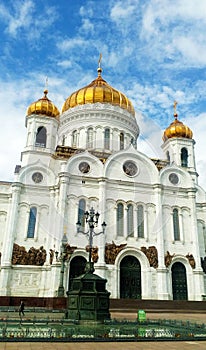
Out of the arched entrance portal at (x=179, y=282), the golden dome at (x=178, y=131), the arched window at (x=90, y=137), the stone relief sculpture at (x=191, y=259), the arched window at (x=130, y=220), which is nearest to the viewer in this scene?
the arched entrance portal at (x=179, y=282)

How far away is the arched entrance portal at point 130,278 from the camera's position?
25.5 meters

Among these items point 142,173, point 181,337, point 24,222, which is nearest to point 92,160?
point 142,173

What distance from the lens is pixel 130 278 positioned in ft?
85.0

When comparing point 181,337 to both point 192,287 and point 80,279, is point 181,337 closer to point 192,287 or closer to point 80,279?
point 80,279

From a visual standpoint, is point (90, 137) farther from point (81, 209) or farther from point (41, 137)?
point (81, 209)

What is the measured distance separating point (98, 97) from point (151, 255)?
59.4 ft

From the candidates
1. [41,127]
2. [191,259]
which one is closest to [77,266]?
[191,259]

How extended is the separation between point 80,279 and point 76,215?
14009 millimetres

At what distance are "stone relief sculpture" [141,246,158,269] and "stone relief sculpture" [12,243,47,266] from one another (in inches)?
325

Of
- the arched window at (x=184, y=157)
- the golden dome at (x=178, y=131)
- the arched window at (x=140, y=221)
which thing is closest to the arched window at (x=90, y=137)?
the golden dome at (x=178, y=131)

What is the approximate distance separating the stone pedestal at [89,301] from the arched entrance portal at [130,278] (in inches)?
553

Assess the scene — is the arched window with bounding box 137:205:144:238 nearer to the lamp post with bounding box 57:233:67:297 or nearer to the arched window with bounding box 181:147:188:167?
the lamp post with bounding box 57:233:67:297

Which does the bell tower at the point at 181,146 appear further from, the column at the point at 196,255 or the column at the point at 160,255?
the column at the point at 160,255

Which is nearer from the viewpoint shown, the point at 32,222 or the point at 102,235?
the point at 102,235
